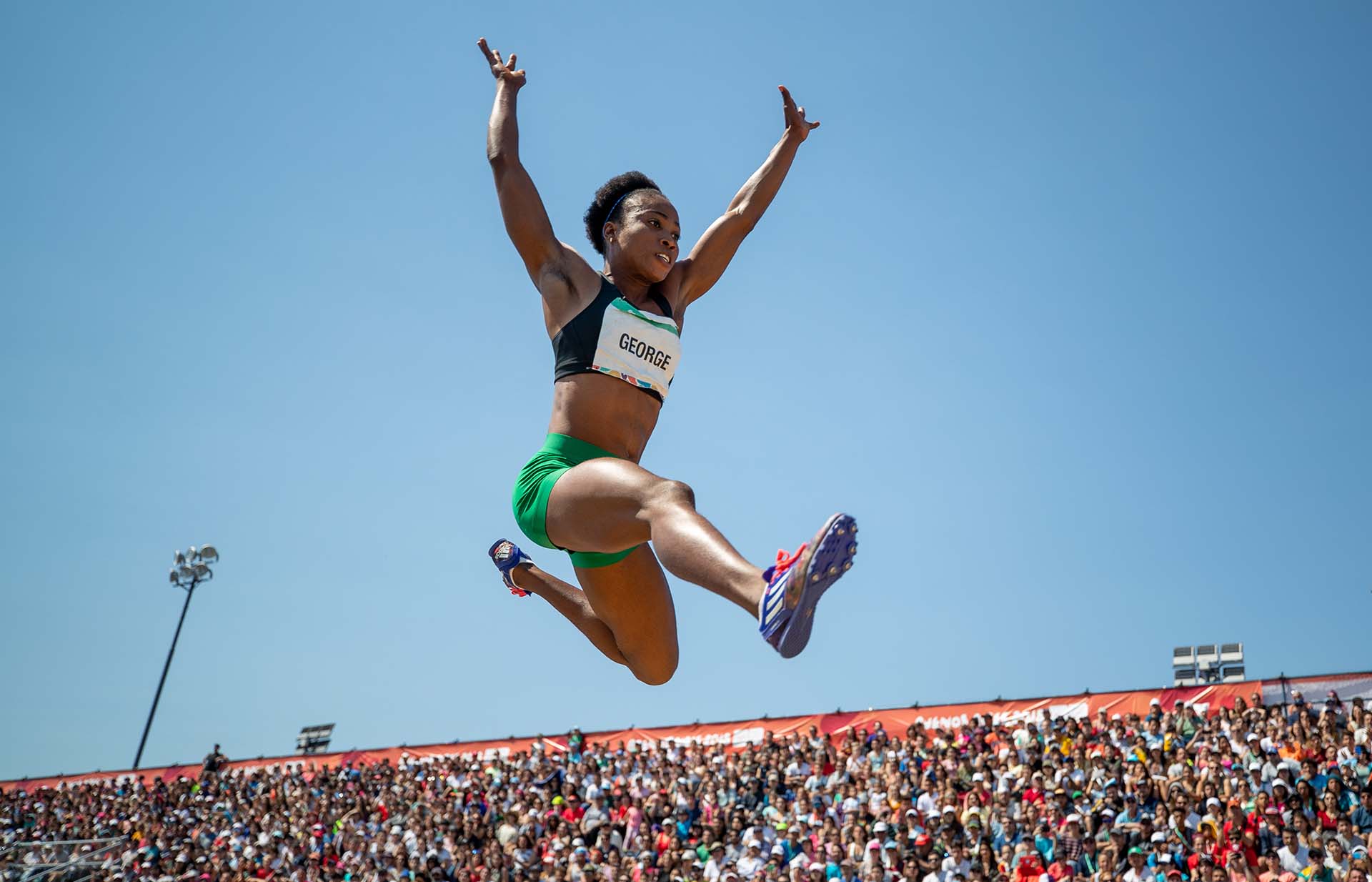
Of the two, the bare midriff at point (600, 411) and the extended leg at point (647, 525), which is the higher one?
the bare midriff at point (600, 411)

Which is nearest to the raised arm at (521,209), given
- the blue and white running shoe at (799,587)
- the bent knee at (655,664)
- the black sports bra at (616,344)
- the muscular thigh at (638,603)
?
the black sports bra at (616,344)

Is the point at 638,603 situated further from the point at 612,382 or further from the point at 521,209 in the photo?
the point at 521,209

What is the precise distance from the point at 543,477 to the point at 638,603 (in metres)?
0.84

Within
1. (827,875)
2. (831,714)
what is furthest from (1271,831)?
(831,714)

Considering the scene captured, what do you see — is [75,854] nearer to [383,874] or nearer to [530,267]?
[383,874]

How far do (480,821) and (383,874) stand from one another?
1.72 metres

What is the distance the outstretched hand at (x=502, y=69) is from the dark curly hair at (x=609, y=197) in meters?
0.68

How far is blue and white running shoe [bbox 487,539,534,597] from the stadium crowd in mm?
6626

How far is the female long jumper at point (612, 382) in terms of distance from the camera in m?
4.77

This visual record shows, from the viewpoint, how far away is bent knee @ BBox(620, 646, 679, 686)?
5.78 metres

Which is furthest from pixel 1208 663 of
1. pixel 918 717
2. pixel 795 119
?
pixel 795 119

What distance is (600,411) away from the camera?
17.5 feet

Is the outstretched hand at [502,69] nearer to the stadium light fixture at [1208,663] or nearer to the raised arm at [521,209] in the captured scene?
the raised arm at [521,209]

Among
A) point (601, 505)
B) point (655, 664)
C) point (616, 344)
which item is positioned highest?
point (616, 344)
